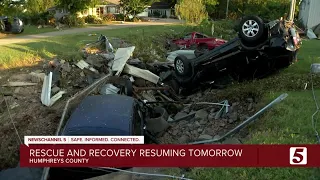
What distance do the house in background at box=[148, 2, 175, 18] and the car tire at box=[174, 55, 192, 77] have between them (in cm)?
5994

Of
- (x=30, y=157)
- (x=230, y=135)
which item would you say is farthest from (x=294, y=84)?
(x=30, y=157)

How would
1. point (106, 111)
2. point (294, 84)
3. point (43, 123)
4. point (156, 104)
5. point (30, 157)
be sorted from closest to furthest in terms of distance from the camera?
point (30, 157), point (106, 111), point (43, 123), point (294, 84), point (156, 104)

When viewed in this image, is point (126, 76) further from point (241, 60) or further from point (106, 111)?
point (106, 111)

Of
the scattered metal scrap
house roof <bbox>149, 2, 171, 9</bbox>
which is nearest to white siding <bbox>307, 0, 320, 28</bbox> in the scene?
the scattered metal scrap

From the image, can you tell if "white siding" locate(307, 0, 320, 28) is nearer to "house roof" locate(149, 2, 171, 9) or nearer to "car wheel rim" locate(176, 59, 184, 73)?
"car wheel rim" locate(176, 59, 184, 73)

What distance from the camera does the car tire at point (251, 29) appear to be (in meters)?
9.03

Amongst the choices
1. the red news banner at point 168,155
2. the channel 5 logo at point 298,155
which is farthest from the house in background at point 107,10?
the channel 5 logo at point 298,155

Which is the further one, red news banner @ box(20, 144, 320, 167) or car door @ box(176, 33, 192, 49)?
car door @ box(176, 33, 192, 49)

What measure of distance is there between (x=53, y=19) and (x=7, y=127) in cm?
2839

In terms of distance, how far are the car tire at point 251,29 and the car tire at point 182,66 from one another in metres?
2.19

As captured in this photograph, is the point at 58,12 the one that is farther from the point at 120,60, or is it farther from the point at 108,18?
the point at 120,60

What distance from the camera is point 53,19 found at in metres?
34.5

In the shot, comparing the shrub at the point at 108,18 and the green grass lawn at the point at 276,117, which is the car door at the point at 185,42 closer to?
the green grass lawn at the point at 276,117

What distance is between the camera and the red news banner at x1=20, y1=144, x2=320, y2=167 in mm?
5129
